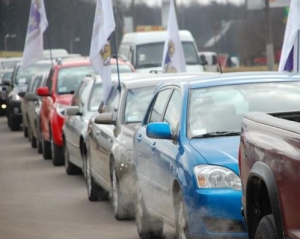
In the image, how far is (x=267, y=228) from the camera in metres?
6.89

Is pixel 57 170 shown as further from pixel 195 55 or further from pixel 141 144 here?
pixel 195 55

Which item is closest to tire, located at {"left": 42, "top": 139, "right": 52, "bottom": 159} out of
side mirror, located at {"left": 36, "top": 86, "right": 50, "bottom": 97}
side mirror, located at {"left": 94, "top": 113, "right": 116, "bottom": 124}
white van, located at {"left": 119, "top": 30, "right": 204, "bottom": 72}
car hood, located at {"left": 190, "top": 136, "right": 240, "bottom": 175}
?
side mirror, located at {"left": 36, "top": 86, "right": 50, "bottom": 97}

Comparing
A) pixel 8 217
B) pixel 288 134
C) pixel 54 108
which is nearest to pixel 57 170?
pixel 54 108

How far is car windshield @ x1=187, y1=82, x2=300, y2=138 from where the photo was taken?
968 cm

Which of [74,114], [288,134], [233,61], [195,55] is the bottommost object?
[233,61]

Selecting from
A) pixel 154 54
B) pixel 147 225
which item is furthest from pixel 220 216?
pixel 154 54

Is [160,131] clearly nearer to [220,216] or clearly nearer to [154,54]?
[220,216]

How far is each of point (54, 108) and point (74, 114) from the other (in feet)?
11.4

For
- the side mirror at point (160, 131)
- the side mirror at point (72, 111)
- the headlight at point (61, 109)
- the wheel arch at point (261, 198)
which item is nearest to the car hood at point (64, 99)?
the headlight at point (61, 109)

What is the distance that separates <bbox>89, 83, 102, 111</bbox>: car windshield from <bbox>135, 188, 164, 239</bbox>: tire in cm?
574

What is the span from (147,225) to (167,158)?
42.3 inches

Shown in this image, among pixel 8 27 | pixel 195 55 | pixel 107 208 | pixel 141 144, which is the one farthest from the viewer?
pixel 195 55

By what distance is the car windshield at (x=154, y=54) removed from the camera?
111 ft

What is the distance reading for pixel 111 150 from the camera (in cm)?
1216
